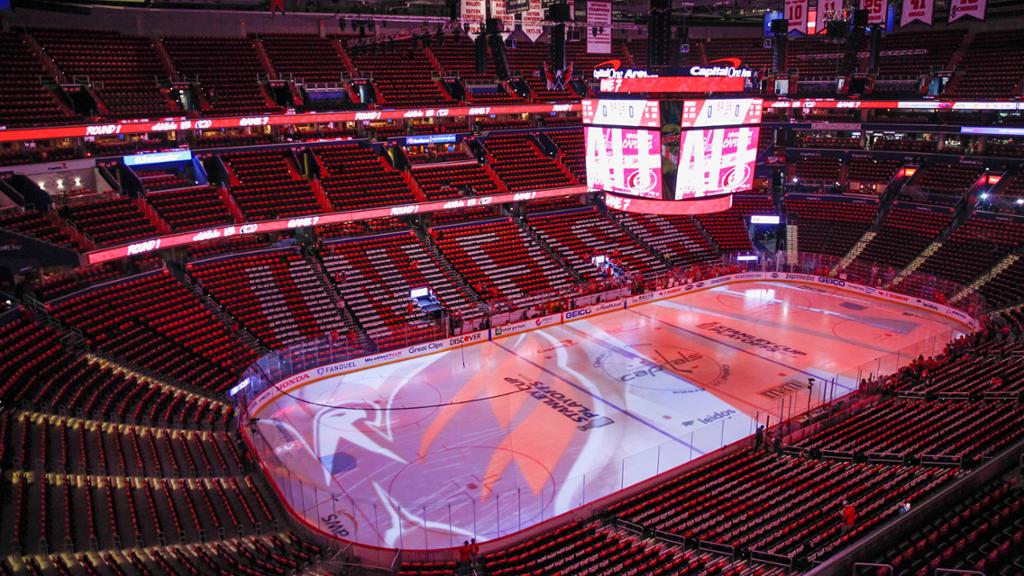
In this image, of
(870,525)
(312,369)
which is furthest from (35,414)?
(870,525)

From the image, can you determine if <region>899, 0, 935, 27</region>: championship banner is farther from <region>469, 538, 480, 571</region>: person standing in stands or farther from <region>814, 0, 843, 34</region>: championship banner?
<region>469, 538, 480, 571</region>: person standing in stands

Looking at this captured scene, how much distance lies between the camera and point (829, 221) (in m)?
39.3

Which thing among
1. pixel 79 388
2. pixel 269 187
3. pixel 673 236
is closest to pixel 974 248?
pixel 673 236

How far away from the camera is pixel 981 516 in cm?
1230

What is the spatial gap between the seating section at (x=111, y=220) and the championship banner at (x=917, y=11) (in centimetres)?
2938

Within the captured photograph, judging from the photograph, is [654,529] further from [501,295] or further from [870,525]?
[501,295]

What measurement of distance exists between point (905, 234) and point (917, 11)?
1227cm

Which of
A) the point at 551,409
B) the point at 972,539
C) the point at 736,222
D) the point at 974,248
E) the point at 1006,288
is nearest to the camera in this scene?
the point at 972,539

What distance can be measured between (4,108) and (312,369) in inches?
564

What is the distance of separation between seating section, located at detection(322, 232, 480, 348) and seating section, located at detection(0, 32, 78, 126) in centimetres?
1118

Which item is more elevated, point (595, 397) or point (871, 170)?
point (871, 170)

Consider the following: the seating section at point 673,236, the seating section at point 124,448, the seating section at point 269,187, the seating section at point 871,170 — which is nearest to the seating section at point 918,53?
the seating section at point 871,170

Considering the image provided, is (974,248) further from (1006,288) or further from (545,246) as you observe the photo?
(545,246)

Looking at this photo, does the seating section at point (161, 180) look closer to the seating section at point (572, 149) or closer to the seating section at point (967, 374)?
the seating section at point (572, 149)
